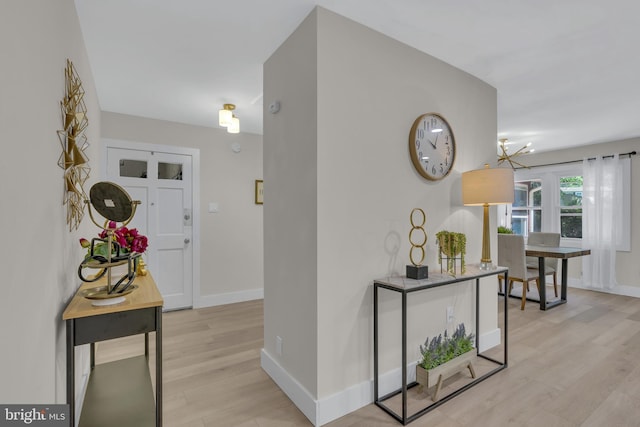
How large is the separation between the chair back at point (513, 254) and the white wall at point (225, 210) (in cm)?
322

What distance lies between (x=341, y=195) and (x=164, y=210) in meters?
2.80

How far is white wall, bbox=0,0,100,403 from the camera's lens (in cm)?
81

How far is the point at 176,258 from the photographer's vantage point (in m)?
3.91

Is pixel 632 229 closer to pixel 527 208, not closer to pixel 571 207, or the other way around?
pixel 571 207

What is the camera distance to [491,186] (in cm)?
226

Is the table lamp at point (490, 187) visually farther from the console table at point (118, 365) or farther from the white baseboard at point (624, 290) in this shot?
the white baseboard at point (624, 290)

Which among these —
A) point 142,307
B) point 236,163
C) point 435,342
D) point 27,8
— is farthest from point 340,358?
point 236,163

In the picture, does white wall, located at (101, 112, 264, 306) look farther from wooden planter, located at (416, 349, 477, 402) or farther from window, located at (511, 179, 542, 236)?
window, located at (511, 179, 542, 236)

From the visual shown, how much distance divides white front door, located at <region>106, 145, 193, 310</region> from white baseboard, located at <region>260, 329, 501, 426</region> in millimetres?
2141

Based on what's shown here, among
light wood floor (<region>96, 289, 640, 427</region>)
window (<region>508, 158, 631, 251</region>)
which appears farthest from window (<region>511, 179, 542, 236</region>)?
light wood floor (<region>96, 289, 640, 427</region>)

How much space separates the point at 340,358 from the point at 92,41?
8.67 feet

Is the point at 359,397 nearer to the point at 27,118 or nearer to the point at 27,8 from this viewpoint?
the point at 27,118

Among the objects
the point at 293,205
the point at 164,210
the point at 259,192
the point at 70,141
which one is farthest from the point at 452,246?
the point at 164,210

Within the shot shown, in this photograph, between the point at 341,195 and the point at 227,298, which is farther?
the point at 227,298
